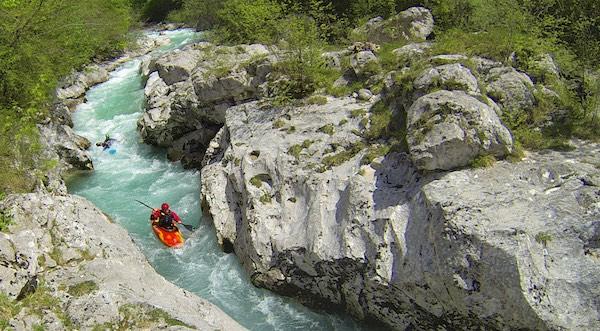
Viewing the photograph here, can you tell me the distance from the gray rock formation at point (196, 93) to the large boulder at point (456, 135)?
7776mm

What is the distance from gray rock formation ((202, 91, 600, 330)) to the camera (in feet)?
25.1

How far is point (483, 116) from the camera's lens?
30.9 ft

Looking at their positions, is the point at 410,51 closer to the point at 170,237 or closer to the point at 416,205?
the point at 416,205

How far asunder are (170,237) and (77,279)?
511cm

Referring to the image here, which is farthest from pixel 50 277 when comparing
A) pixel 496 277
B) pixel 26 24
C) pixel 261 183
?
pixel 26 24

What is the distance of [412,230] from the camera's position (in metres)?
9.28

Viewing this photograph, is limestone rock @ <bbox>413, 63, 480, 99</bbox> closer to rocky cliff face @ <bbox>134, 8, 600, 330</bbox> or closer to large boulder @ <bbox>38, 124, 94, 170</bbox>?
rocky cliff face @ <bbox>134, 8, 600, 330</bbox>

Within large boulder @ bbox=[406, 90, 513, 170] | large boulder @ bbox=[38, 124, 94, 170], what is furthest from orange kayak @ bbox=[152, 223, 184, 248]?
large boulder @ bbox=[406, 90, 513, 170]

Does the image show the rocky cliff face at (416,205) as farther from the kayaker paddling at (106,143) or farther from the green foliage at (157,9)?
the green foliage at (157,9)

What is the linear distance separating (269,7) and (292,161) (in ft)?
34.2

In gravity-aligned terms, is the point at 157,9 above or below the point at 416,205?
above

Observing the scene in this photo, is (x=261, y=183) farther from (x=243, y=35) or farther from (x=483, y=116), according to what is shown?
(x=243, y=35)

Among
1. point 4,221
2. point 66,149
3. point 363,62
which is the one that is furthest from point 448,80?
point 66,149

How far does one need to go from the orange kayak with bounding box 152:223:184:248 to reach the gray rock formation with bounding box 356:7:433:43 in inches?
436
